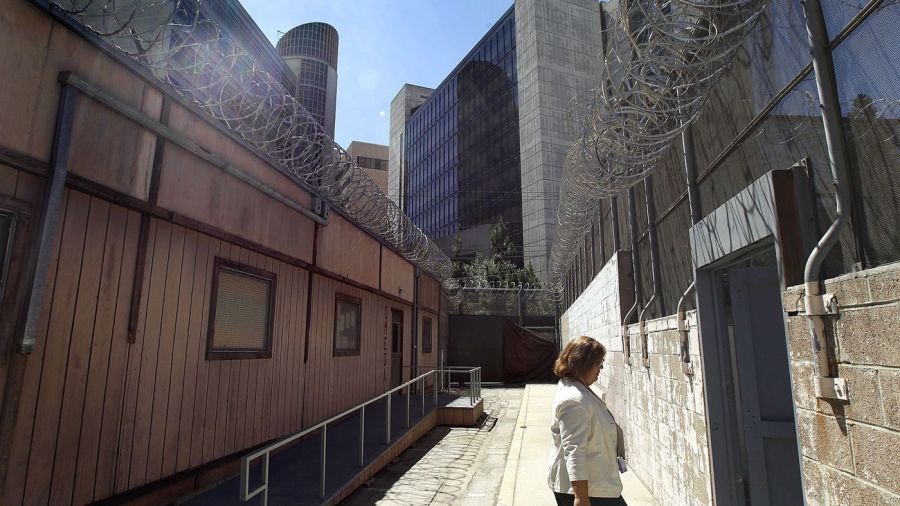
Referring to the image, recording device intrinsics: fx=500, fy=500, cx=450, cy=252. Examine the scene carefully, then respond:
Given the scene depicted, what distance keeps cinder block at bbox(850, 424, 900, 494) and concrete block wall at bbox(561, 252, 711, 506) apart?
5.22 ft

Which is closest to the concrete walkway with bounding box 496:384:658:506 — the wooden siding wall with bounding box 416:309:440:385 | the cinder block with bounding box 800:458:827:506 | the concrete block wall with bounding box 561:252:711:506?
the concrete block wall with bounding box 561:252:711:506

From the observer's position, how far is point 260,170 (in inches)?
227

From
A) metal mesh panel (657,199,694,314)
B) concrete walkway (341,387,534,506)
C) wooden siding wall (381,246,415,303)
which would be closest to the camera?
metal mesh panel (657,199,694,314)

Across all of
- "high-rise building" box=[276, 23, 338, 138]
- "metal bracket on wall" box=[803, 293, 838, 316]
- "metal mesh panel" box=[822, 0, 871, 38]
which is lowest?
"metal bracket on wall" box=[803, 293, 838, 316]

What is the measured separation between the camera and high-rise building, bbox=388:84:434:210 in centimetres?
7206

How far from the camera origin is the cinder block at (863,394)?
166 cm

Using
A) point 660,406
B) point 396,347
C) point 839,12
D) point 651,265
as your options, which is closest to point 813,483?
point 839,12

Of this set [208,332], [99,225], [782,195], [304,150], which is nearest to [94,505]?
[208,332]

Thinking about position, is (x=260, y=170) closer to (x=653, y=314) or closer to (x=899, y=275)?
(x=653, y=314)

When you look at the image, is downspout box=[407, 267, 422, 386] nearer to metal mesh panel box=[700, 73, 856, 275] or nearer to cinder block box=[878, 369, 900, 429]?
metal mesh panel box=[700, 73, 856, 275]

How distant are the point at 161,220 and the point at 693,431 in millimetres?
4479

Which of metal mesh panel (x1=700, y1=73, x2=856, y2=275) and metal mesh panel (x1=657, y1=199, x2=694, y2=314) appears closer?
metal mesh panel (x1=700, y1=73, x2=856, y2=275)

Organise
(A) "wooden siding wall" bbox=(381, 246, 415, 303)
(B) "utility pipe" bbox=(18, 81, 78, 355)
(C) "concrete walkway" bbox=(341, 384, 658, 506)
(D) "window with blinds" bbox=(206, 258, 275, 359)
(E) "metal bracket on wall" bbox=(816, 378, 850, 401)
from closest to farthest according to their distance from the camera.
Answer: (E) "metal bracket on wall" bbox=(816, 378, 850, 401)
(B) "utility pipe" bbox=(18, 81, 78, 355)
(D) "window with blinds" bbox=(206, 258, 275, 359)
(C) "concrete walkway" bbox=(341, 384, 658, 506)
(A) "wooden siding wall" bbox=(381, 246, 415, 303)

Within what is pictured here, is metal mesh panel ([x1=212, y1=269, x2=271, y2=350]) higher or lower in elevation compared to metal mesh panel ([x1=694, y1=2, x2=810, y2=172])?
lower
